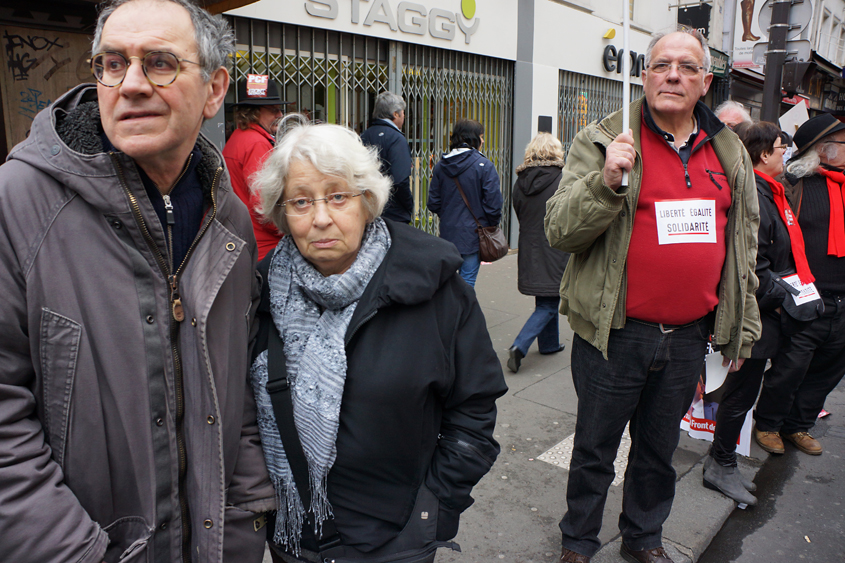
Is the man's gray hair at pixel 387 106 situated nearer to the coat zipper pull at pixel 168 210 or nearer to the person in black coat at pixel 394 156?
the person in black coat at pixel 394 156

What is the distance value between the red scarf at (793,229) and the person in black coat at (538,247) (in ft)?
5.72

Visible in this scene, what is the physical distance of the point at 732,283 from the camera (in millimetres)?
2531

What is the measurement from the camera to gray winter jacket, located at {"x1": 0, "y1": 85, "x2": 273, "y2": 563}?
1.19 meters

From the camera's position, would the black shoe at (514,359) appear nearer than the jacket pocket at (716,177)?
No

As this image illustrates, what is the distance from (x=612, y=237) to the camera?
2457 mm

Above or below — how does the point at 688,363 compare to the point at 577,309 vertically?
below

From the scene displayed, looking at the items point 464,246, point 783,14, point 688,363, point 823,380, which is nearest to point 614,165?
point 688,363

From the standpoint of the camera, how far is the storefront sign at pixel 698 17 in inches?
564

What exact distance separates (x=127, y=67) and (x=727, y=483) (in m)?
3.40

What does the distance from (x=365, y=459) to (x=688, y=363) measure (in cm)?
149

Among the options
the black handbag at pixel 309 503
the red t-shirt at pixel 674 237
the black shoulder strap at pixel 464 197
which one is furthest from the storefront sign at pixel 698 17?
the black handbag at pixel 309 503

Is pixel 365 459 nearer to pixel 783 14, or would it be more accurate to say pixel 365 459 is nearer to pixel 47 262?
pixel 47 262

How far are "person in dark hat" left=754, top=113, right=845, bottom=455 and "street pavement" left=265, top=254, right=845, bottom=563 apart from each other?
1.47 ft

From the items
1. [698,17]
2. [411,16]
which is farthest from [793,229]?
[698,17]
